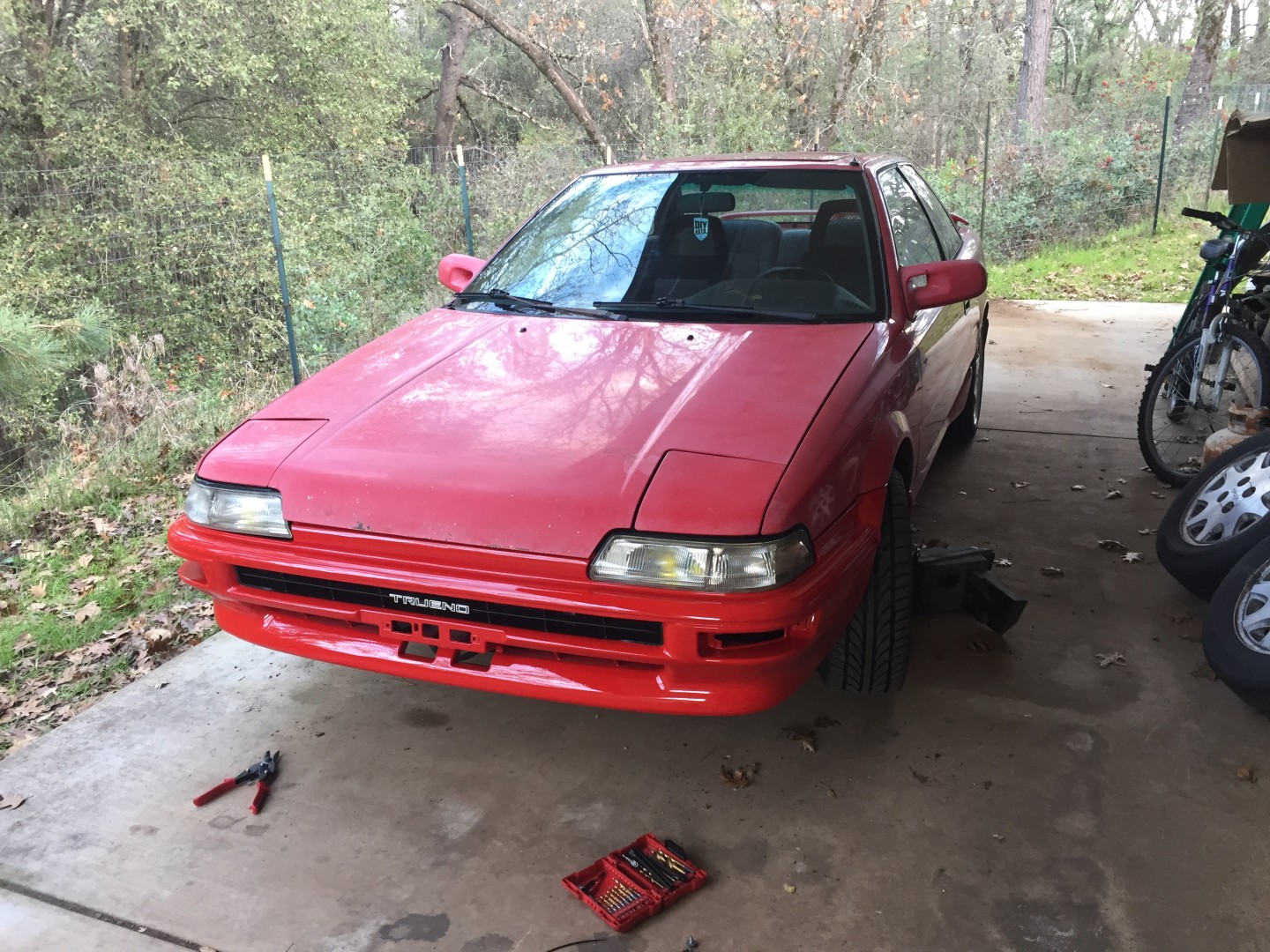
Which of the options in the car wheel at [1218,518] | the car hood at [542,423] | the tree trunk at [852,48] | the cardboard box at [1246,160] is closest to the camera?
the car hood at [542,423]

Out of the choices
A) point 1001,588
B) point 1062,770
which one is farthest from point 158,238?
point 1062,770

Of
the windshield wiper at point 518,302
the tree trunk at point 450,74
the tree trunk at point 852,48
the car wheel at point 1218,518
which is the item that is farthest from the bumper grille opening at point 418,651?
the tree trunk at point 450,74

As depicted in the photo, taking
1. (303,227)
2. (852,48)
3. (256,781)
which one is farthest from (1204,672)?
(852,48)

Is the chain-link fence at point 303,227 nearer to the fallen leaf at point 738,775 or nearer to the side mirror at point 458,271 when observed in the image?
the side mirror at point 458,271

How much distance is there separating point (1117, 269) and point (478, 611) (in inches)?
425

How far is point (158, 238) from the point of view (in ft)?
27.6

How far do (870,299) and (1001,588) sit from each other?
3.66ft

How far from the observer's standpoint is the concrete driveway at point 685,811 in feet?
7.24

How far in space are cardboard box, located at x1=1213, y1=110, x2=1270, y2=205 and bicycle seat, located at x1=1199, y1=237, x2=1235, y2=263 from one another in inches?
18.3

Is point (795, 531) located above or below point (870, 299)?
below

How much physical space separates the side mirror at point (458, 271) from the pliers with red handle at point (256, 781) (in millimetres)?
2003

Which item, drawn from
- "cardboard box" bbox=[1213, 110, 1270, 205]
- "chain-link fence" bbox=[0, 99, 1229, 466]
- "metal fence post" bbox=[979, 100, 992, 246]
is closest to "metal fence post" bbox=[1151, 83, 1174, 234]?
"chain-link fence" bbox=[0, 99, 1229, 466]

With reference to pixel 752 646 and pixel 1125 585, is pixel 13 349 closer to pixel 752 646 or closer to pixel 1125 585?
pixel 752 646

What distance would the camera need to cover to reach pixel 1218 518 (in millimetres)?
3631
